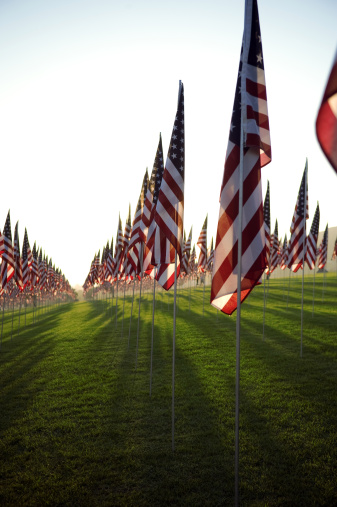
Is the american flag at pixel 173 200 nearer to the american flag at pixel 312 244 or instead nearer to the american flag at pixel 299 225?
the american flag at pixel 299 225

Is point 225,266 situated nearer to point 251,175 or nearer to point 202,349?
point 251,175

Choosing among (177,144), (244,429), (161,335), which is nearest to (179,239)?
(177,144)

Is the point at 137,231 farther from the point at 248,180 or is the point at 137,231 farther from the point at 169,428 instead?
the point at 248,180

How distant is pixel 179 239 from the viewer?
315 inches

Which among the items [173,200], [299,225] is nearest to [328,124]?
[173,200]

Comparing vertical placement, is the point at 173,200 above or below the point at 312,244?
below

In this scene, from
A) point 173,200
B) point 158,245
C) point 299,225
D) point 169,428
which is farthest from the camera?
point 299,225

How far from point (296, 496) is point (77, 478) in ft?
12.9

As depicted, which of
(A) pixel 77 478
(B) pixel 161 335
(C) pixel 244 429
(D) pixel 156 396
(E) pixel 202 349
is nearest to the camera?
(A) pixel 77 478

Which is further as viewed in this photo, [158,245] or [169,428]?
[169,428]

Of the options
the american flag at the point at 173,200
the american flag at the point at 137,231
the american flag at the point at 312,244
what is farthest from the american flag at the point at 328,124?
the american flag at the point at 312,244

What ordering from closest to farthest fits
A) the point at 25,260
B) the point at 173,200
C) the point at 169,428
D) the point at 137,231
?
the point at 173,200, the point at 169,428, the point at 137,231, the point at 25,260

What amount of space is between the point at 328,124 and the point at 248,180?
269 centimetres

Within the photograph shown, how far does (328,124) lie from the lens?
9.73 feet
